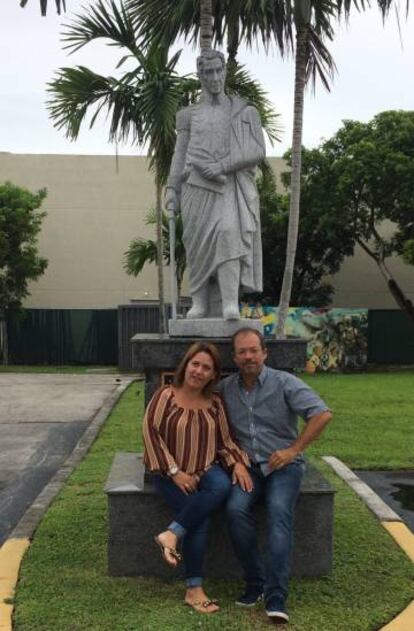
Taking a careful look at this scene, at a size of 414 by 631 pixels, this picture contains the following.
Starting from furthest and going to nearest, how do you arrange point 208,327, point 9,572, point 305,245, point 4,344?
point 4,344
point 305,245
point 208,327
point 9,572

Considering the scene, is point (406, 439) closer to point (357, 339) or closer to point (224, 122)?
point (224, 122)

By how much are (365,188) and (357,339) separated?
359 cm

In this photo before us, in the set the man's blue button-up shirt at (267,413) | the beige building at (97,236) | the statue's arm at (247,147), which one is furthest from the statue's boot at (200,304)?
the beige building at (97,236)

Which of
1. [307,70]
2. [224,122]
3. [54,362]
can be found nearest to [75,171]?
[54,362]

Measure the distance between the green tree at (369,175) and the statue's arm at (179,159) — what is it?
11.9 meters

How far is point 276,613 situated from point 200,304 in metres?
1.99

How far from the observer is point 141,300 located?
1964 cm

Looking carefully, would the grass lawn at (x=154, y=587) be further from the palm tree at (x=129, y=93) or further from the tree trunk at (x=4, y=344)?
the tree trunk at (x=4, y=344)

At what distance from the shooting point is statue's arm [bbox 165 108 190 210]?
14.9ft

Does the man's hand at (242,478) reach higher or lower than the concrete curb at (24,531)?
higher

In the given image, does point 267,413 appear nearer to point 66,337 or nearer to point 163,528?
point 163,528

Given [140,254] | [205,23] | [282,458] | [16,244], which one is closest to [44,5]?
[205,23]

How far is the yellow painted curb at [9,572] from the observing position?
3.34 metres

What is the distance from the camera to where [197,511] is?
3.41 meters
